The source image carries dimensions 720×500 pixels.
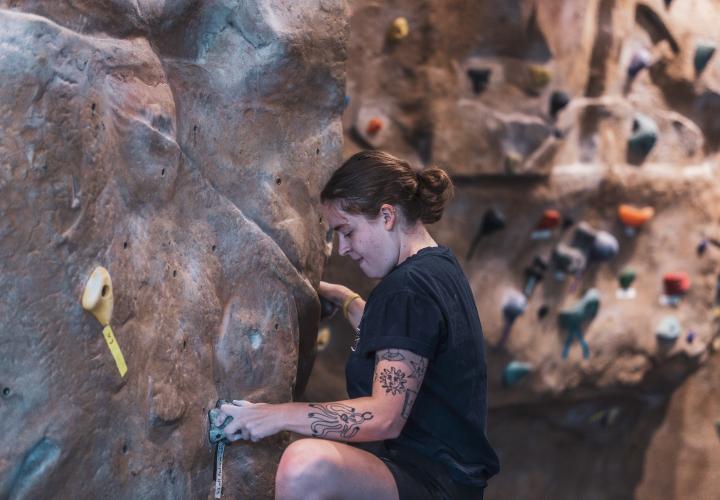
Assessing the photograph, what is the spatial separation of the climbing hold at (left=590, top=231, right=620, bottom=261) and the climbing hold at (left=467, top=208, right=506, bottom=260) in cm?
49

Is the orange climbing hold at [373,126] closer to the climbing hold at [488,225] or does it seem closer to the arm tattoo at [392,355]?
the climbing hold at [488,225]

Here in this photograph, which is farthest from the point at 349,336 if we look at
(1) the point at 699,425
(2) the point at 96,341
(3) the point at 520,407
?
(1) the point at 699,425

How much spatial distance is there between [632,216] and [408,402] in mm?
2420

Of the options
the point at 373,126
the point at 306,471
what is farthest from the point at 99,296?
the point at 373,126

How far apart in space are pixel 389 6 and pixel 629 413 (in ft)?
7.91

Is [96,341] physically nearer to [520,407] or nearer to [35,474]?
[35,474]

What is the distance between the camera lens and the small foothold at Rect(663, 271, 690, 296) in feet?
13.1

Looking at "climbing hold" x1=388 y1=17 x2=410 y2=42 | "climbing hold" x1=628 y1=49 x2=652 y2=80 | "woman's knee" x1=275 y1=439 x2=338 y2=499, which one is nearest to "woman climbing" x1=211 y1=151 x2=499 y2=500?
"woman's knee" x1=275 y1=439 x2=338 y2=499

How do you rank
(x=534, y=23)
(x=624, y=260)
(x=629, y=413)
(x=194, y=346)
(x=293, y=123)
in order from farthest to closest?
1. (x=629, y=413)
2. (x=624, y=260)
3. (x=534, y=23)
4. (x=293, y=123)
5. (x=194, y=346)

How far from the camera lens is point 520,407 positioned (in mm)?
3992

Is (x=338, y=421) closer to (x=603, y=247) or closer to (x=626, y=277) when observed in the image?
(x=603, y=247)

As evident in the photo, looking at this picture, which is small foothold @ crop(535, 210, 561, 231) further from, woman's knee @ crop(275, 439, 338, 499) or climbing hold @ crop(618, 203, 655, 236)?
woman's knee @ crop(275, 439, 338, 499)

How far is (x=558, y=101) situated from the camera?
358 centimetres

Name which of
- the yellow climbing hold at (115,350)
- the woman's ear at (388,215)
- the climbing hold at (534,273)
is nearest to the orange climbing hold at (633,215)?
the climbing hold at (534,273)
